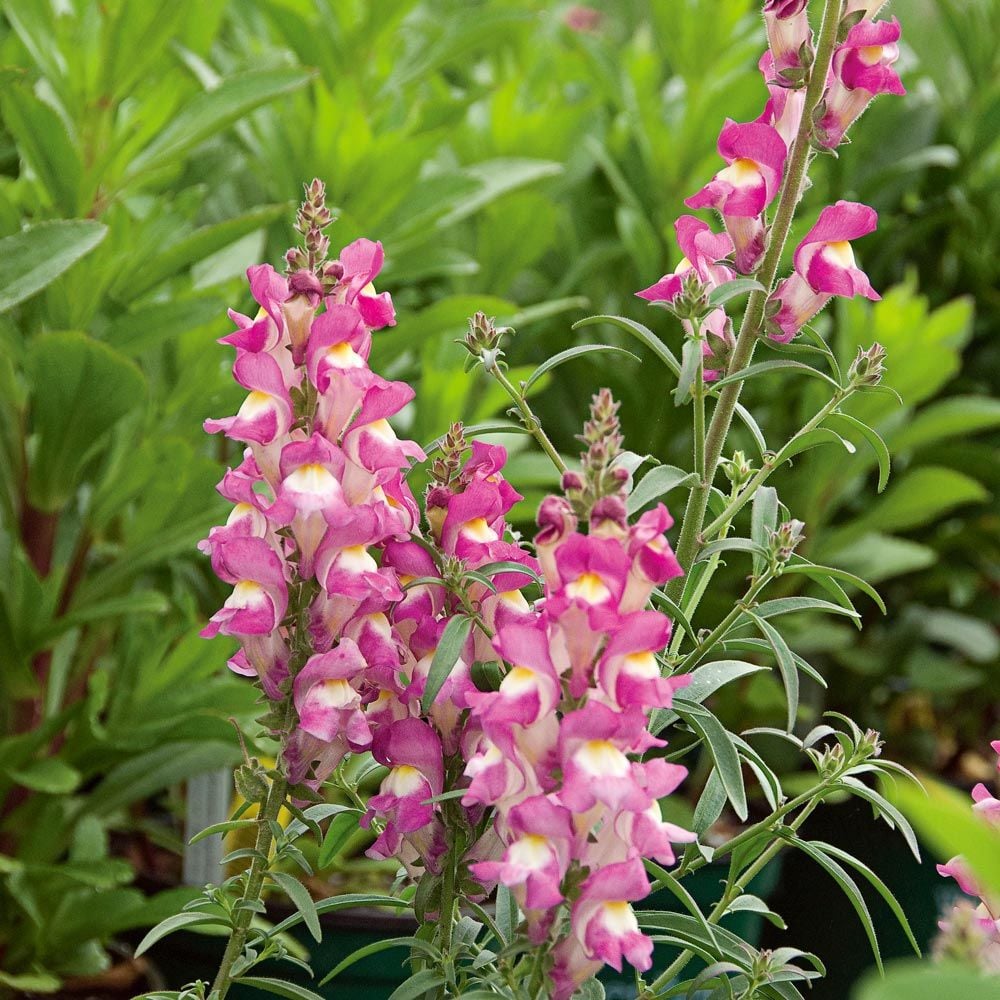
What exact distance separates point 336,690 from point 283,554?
0.07m

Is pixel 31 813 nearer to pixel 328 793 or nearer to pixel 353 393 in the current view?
pixel 328 793

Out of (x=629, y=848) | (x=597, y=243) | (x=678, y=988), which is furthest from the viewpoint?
(x=597, y=243)

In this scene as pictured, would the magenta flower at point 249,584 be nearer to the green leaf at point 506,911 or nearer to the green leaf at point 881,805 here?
the green leaf at point 506,911

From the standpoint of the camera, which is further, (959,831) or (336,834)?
(336,834)

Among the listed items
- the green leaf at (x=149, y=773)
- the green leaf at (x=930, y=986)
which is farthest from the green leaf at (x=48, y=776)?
the green leaf at (x=930, y=986)

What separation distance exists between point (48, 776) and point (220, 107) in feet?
1.73

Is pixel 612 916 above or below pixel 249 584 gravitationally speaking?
below

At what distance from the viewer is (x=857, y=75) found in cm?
61

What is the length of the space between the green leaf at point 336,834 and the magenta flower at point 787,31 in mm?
394

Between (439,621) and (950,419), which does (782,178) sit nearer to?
(439,621)

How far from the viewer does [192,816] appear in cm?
117

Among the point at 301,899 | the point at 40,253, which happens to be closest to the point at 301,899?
the point at 301,899

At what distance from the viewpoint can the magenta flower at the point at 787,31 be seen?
61 cm

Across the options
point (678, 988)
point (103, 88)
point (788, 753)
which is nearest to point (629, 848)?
point (678, 988)
